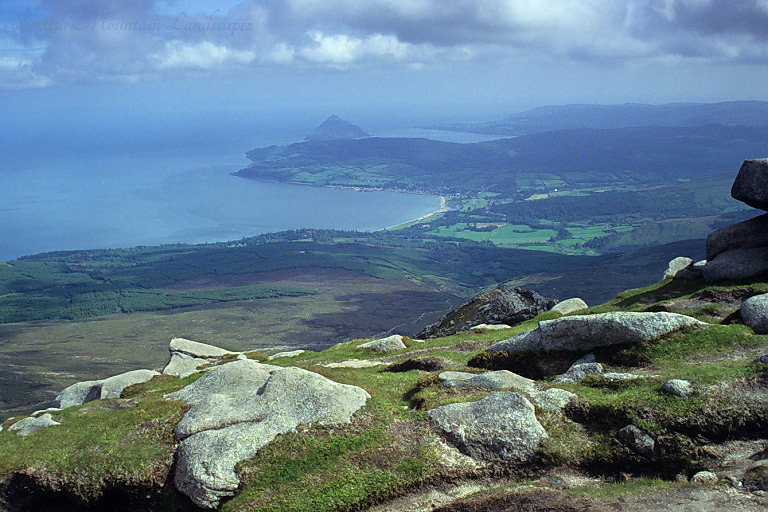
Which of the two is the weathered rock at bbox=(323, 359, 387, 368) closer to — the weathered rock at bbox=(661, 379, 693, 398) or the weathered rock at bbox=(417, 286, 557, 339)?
the weathered rock at bbox=(661, 379, 693, 398)

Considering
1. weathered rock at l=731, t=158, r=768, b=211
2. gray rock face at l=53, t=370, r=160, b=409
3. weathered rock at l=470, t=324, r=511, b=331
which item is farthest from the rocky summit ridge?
weathered rock at l=470, t=324, r=511, b=331

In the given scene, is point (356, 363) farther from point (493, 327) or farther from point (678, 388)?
point (678, 388)

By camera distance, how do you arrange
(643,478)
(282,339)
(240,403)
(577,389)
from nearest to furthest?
(643,478) < (577,389) < (240,403) < (282,339)

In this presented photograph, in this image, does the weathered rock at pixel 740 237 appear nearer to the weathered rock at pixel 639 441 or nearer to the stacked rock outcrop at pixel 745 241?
the stacked rock outcrop at pixel 745 241

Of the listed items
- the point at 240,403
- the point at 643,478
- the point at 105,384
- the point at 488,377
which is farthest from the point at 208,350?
the point at 643,478

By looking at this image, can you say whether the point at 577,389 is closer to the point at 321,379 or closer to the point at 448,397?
Answer: the point at 448,397

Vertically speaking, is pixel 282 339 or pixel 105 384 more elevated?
pixel 105 384
